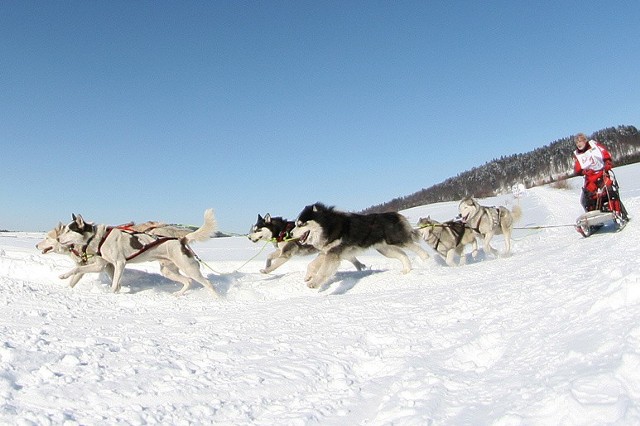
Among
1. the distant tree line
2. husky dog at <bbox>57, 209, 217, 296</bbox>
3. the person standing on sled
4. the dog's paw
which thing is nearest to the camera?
husky dog at <bbox>57, 209, 217, 296</bbox>

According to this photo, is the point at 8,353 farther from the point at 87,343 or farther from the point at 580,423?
the point at 580,423

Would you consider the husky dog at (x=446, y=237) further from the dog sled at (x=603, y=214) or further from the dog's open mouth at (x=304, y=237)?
the dog's open mouth at (x=304, y=237)

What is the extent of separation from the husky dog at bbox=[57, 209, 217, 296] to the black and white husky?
165 centimetres

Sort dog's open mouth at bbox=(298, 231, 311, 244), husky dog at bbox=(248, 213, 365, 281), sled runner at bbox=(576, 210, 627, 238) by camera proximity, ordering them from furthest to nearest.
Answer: husky dog at bbox=(248, 213, 365, 281) → sled runner at bbox=(576, 210, 627, 238) → dog's open mouth at bbox=(298, 231, 311, 244)

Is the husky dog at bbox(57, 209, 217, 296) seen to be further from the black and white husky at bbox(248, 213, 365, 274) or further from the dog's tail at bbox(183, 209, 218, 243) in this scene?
the black and white husky at bbox(248, 213, 365, 274)

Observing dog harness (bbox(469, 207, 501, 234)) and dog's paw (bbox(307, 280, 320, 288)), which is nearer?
dog's paw (bbox(307, 280, 320, 288))

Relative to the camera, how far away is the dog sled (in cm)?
854

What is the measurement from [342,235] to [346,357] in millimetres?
4629

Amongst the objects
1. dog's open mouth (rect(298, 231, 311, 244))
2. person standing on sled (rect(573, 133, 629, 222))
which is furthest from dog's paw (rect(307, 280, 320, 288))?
person standing on sled (rect(573, 133, 629, 222))

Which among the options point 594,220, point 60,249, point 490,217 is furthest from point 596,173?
point 60,249

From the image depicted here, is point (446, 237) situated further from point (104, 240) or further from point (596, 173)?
point (104, 240)

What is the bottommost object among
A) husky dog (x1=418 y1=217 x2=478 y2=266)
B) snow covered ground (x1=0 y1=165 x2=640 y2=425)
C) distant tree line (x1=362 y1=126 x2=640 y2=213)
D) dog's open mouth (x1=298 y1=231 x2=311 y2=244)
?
snow covered ground (x1=0 y1=165 x2=640 y2=425)

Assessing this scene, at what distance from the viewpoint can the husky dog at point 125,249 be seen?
753 cm

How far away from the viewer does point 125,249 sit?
7.61m
